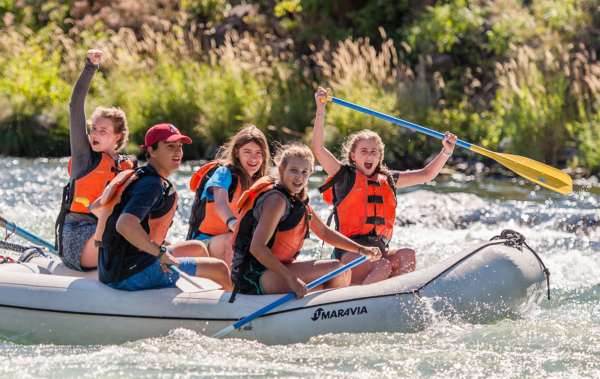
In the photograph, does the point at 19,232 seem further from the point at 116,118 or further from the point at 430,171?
the point at 430,171

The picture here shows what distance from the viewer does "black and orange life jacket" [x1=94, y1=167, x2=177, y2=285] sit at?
10.1 feet

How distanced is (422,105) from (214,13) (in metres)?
7.34

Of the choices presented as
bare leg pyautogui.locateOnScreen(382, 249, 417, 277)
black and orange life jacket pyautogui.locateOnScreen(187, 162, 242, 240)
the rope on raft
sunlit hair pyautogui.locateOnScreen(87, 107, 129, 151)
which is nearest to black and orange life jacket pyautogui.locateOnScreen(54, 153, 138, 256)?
sunlit hair pyautogui.locateOnScreen(87, 107, 129, 151)

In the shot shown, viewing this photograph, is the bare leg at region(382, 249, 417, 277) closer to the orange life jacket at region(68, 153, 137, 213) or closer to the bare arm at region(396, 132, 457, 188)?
the bare arm at region(396, 132, 457, 188)

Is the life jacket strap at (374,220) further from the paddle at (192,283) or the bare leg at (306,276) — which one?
the paddle at (192,283)

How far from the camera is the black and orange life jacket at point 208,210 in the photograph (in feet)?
13.1

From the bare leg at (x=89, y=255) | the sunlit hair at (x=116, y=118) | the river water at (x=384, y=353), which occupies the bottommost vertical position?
the river water at (x=384, y=353)

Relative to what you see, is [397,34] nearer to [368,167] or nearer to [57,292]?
[368,167]

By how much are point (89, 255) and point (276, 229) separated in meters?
1.11

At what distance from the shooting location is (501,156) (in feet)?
15.0

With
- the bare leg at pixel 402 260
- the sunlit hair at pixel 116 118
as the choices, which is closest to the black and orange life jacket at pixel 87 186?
the sunlit hair at pixel 116 118

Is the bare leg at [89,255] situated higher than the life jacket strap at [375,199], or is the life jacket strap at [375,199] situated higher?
the life jacket strap at [375,199]

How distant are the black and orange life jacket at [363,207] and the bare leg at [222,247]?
62cm

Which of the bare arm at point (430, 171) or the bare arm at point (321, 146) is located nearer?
the bare arm at point (321, 146)
